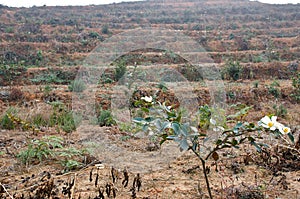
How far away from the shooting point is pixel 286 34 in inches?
864

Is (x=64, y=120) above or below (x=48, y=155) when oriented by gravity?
below

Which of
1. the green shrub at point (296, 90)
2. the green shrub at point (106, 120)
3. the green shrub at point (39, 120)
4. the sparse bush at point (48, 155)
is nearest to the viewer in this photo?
the sparse bush at point (48, 155)

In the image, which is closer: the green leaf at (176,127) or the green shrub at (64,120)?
the green leaf at (176,127)

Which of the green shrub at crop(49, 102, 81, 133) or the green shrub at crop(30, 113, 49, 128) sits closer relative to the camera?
the green shrub at crop(49, 102, 81, 133)

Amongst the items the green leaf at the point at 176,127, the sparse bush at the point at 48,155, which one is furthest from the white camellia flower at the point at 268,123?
the sparse bush at the point at 48,155

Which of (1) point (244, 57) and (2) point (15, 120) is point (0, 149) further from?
(1) point (244, 57)

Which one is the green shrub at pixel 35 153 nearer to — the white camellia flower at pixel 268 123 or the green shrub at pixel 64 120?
the green shrub at pixel 64 120

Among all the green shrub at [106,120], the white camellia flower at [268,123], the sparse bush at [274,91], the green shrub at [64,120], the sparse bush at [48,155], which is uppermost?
the white camellia flower at [268,123]

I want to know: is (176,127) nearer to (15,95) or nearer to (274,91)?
(15,95)

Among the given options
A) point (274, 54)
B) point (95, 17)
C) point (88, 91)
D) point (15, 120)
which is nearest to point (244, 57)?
point (274, 54)

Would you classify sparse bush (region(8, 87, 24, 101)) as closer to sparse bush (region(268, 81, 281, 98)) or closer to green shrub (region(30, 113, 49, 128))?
green shrub (region(30, 113, 49, 128))

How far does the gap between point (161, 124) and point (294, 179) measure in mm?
1506

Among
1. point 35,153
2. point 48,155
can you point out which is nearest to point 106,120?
point 48,155

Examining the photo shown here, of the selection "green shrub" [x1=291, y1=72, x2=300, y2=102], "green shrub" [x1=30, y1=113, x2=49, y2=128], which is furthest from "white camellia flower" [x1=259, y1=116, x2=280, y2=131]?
"green shrub" [x1=291, y1=72, x2=300, y2=102]
